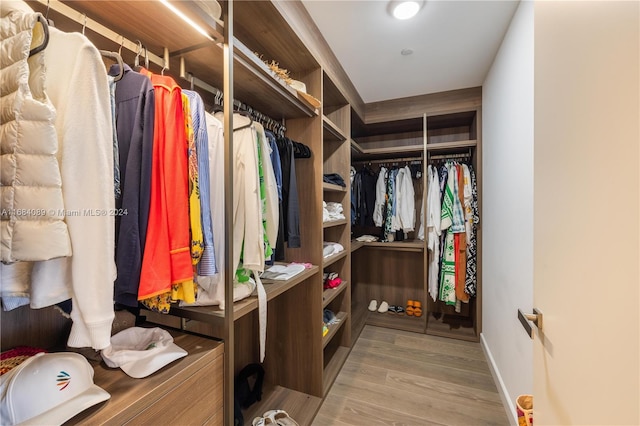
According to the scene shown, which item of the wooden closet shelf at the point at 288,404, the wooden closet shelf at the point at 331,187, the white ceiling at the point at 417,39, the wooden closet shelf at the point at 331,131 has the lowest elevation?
the wooden closet shelf at the point at 288,404

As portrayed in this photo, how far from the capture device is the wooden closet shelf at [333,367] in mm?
1819

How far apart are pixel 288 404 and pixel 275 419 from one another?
22 centimetres

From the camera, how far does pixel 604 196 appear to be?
19.2 inches

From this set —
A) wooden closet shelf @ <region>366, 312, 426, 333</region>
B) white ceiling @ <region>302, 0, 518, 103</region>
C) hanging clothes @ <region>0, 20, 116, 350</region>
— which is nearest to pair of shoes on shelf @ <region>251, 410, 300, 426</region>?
hanging clothes @ <region>0, 20, 116, 350</region>

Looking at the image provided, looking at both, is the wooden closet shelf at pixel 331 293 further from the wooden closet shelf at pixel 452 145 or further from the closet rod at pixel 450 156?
the closet rod at pixel 450 156

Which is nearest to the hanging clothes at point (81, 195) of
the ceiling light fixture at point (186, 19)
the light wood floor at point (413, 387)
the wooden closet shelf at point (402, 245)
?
the ceiling light fixture at point (186, 19)

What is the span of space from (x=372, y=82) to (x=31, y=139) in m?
2.31

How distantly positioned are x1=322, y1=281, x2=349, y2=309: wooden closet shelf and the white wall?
3.75ft

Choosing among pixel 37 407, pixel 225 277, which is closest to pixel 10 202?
pixel 37 407

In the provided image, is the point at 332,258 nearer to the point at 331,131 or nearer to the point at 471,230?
the point at 331,131

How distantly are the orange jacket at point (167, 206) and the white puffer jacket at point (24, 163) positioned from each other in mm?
221

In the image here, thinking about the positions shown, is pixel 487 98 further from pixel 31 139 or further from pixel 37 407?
pixel 37 407

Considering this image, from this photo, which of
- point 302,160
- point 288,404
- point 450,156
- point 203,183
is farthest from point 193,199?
point 450,156

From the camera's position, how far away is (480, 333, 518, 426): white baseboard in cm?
152
